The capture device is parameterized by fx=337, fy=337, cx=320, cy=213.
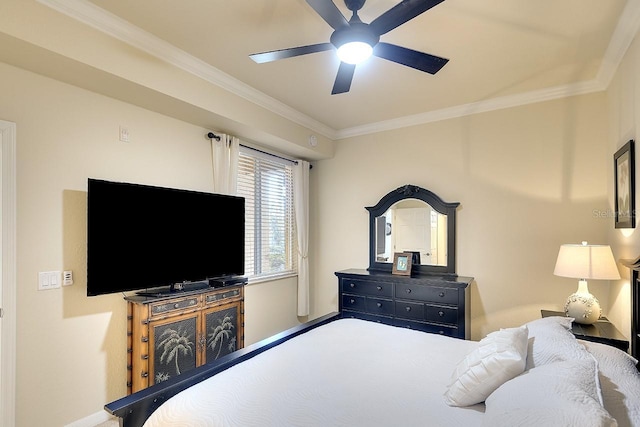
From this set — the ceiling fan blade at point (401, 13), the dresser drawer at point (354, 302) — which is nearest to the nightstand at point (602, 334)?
the dresser drawer at point (354, 302)

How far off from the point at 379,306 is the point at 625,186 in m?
2.38

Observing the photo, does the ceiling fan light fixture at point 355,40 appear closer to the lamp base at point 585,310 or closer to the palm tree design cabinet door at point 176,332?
the palm tree design cabinet door at point 176,332

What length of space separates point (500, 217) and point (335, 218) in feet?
6.67

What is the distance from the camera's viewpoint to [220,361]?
187 centimetres

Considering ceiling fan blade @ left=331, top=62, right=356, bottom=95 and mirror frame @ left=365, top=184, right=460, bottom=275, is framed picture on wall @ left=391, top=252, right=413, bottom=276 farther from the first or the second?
ceiling fan blade @ left=331, top=62, right=356, bottom=95

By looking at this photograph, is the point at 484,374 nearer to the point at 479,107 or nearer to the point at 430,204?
the point at 430,204

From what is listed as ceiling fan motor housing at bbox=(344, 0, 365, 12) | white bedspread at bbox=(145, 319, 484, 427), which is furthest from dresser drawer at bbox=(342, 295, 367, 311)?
ceiling fan motor housing at bbox=(344, 0, 365, 12)

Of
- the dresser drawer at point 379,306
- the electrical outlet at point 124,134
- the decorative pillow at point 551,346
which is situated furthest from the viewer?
the dresser drawer at point 379,306

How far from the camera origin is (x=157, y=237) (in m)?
2.75

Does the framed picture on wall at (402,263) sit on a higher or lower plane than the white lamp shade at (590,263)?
lower

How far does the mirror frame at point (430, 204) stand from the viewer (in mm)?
3797

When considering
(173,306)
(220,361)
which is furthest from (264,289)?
(220,361)

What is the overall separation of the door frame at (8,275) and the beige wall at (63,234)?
0.12ft

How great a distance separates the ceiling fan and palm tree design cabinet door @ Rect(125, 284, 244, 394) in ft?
6.62
